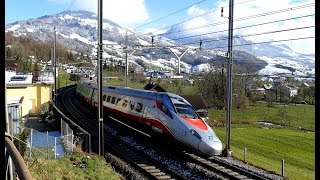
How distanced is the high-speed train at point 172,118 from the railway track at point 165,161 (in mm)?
703

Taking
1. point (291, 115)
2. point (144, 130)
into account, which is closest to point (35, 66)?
point (291, 115)

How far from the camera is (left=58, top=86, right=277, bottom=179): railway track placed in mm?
12398

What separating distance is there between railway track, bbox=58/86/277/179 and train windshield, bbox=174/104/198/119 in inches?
63.2

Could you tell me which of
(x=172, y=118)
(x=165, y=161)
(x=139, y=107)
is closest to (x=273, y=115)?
(x=139, y=107)

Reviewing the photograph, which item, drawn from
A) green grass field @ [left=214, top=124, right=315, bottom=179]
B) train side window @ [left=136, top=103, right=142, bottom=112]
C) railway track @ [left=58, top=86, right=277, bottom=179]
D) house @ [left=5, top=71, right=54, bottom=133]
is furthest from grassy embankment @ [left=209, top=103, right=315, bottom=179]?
house @ [left=5, top=71, right=54, bottom=133]

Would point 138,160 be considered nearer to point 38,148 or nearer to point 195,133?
point 195,133

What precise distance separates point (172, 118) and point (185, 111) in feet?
2.15

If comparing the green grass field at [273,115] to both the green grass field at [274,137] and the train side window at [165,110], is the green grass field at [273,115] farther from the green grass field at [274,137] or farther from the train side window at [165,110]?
the train side window at [165,110]

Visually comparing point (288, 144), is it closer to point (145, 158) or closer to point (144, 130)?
point (144, 130)

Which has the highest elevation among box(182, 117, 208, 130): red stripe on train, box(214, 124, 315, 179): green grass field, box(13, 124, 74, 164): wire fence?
box(182, 117, 208, 130): red stripe on train

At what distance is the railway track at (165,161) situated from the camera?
1240 cm

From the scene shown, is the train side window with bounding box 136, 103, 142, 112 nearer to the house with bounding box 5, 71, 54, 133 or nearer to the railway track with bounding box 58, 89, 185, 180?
the railway track with bounding box 58, 89, 185, 180
